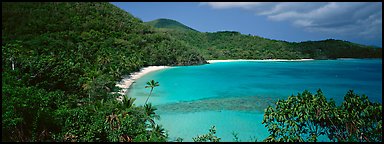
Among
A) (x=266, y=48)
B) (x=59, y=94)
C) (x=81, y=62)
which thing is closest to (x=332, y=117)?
(x=59, y=94)

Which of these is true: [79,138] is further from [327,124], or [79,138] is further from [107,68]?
[107,68]

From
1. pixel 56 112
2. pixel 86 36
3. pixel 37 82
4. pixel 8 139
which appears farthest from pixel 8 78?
pixel 86 36

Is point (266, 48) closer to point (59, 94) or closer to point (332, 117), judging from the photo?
point (59, 94)

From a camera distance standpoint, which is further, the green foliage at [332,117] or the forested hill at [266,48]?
the forested hill at [266,48]

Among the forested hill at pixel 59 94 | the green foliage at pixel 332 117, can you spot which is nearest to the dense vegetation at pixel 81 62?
the forested hill at pixel 59 94

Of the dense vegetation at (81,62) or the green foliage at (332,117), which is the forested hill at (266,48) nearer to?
the dense vegetation at (81,62)

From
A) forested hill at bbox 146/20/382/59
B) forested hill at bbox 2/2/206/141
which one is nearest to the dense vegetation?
forested hill at bbox 2/2/206/141

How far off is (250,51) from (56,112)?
294 ft

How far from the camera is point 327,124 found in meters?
9.75

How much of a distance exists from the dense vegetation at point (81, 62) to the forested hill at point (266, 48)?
1.27 feet

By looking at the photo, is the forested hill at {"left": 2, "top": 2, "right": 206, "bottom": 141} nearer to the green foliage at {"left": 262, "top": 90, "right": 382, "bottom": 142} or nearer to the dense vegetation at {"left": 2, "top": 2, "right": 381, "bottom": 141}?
the dense vegetation at {"left": 2, "top": 2, "right": 381, "bottom": 141}

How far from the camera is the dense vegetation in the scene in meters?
11.5

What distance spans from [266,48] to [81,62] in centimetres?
8248

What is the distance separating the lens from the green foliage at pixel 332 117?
8852mm
